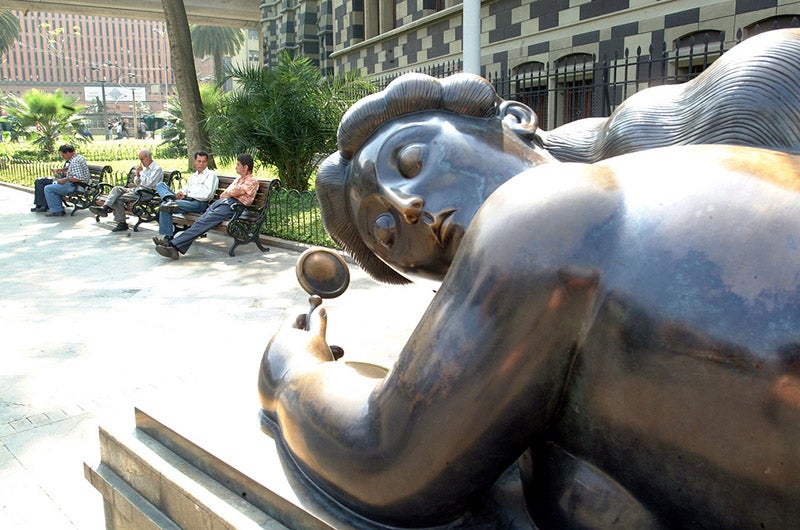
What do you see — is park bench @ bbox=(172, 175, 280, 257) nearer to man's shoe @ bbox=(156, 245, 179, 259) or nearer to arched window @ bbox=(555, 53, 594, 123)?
man's shoe @ bbox=(156, 245, 179, 259)

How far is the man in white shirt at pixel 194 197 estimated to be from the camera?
10.6 m

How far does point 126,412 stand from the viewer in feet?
7.40

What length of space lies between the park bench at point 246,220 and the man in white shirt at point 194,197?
12cm

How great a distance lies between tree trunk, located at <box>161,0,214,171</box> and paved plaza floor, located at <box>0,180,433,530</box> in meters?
6.20

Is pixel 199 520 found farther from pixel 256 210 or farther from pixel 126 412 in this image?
pixel 256 210

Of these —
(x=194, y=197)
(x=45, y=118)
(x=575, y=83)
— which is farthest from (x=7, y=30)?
(x=575, y=83)

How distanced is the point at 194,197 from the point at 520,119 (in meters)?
9.91

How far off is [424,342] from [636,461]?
37 centimetres

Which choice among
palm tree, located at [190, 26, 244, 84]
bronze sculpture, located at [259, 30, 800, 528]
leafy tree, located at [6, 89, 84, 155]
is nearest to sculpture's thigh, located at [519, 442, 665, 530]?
bronze sculpture, located at [259, 30, 800, 528]

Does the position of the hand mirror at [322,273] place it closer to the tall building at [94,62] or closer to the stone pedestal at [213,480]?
the stone pedestal at [213,480]

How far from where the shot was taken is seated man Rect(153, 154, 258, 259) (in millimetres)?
9617

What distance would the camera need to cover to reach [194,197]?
10828mm

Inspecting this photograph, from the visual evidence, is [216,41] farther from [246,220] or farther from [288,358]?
[288,358]

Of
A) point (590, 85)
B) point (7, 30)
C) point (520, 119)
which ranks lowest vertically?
point (520, 119)
